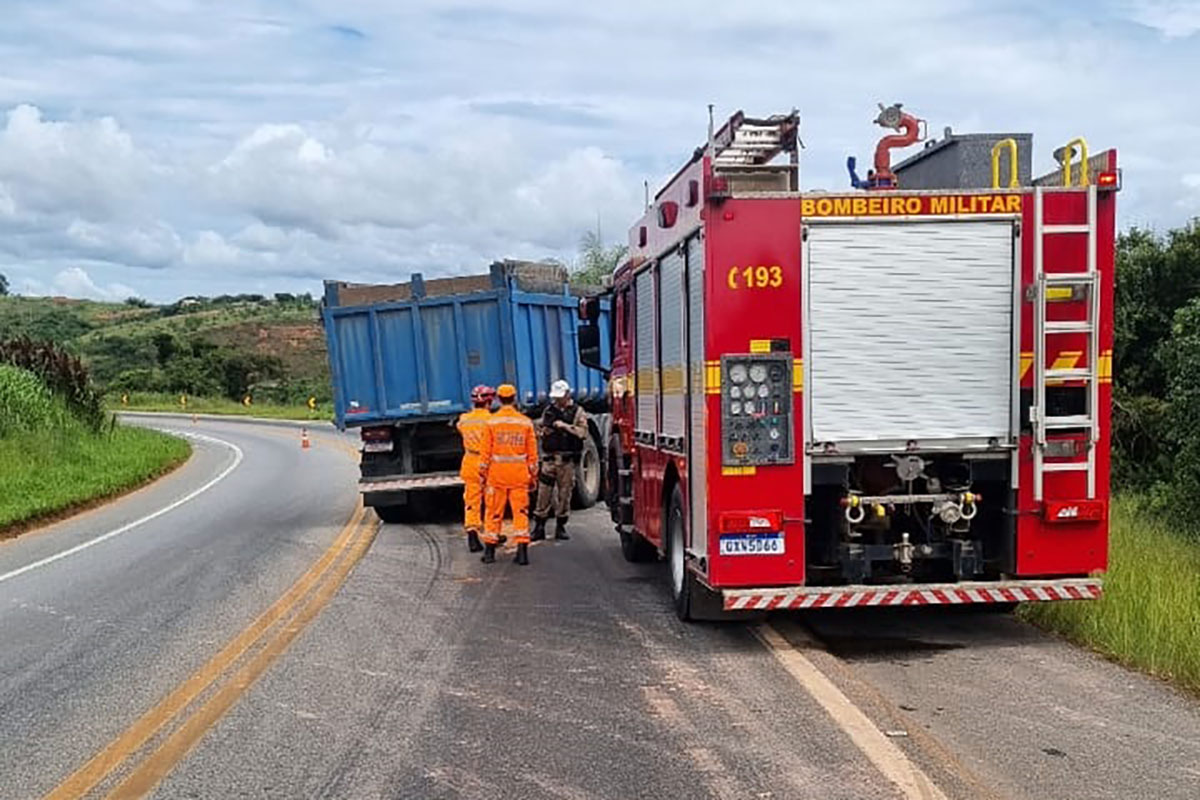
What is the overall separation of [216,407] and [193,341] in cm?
2195

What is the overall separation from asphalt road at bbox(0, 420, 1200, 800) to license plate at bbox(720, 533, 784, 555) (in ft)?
1.99

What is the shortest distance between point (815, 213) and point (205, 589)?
19.9 feet

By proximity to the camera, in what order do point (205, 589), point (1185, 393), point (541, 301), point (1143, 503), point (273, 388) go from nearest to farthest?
point (205, 589), point (1185, 393), point (1143, 503), point (541, 301), point (273, 388)

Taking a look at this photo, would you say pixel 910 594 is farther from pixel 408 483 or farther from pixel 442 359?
pixel 442 359

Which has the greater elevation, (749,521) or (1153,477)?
(749,521)

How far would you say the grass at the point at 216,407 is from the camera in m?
54.0

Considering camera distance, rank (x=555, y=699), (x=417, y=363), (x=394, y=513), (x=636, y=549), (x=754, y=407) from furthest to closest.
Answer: (x=394, y=513) → (x=417, y=363) → (x=636, y=549) → (x=754, y=407) → (x=555, y=699)

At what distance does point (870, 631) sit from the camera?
8.38 m

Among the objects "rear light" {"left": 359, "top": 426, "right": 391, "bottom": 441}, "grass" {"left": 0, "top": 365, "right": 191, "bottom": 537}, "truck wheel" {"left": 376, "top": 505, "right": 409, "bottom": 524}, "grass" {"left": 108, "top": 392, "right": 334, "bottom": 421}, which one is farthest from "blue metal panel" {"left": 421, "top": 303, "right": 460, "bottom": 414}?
"grass" {"left": 108, "top": 392, "right": 334, "bottom": 421}

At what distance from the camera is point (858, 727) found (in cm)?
599

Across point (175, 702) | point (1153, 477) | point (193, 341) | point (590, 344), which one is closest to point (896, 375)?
point (175, 702)

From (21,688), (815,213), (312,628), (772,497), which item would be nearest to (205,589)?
(312,628)

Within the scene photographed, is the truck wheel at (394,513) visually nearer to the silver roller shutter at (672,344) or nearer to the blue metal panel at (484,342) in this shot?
the blue metal panel at (484,342)

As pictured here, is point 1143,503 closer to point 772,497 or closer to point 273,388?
point 772,497
